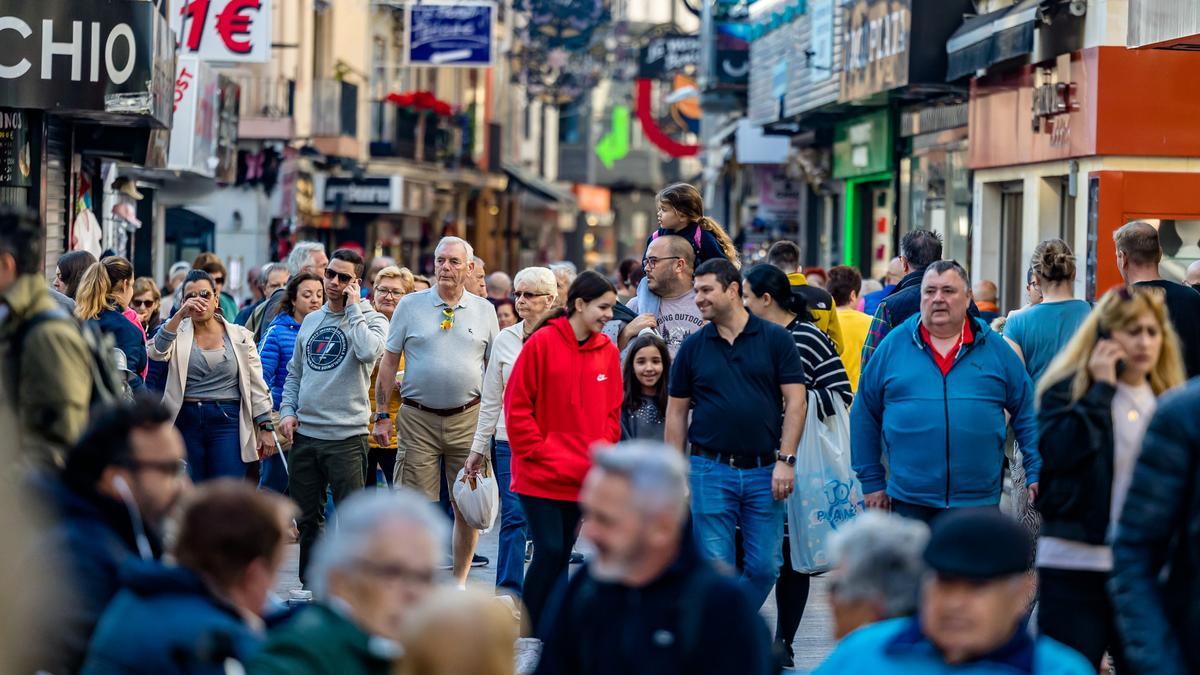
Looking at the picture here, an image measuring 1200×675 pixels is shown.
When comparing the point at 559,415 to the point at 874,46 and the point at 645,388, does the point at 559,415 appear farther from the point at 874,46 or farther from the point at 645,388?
the point at 874,46

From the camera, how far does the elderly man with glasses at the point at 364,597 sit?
13.9ft

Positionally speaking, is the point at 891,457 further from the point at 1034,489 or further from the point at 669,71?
the point at 669,71


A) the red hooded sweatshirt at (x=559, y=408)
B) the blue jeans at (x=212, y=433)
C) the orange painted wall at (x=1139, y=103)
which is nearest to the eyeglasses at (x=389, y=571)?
the red hooded sweatshirt at (x=559, y=408)

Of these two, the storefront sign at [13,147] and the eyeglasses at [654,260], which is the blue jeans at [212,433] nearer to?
the eyeglasses at [654,260]

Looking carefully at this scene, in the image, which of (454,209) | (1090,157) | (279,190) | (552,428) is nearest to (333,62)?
(279,190)

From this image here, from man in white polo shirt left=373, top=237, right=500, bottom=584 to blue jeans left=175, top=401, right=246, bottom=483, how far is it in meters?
0.83

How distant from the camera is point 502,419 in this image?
11.2 meters

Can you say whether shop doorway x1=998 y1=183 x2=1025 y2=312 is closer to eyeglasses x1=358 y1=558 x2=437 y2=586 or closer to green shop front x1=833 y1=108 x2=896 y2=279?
green shop front x1=833 y1=108 x2=896 y2=279

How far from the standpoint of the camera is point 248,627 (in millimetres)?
4520

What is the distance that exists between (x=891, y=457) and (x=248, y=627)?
4212mm

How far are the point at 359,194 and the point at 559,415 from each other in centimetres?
2635

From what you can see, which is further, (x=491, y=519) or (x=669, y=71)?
(x=669, y=71)

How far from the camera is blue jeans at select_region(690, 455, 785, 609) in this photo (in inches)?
344

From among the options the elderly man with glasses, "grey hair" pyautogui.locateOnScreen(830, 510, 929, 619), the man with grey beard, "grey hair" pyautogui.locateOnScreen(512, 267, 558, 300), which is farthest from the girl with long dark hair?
the elderly man with glasses
